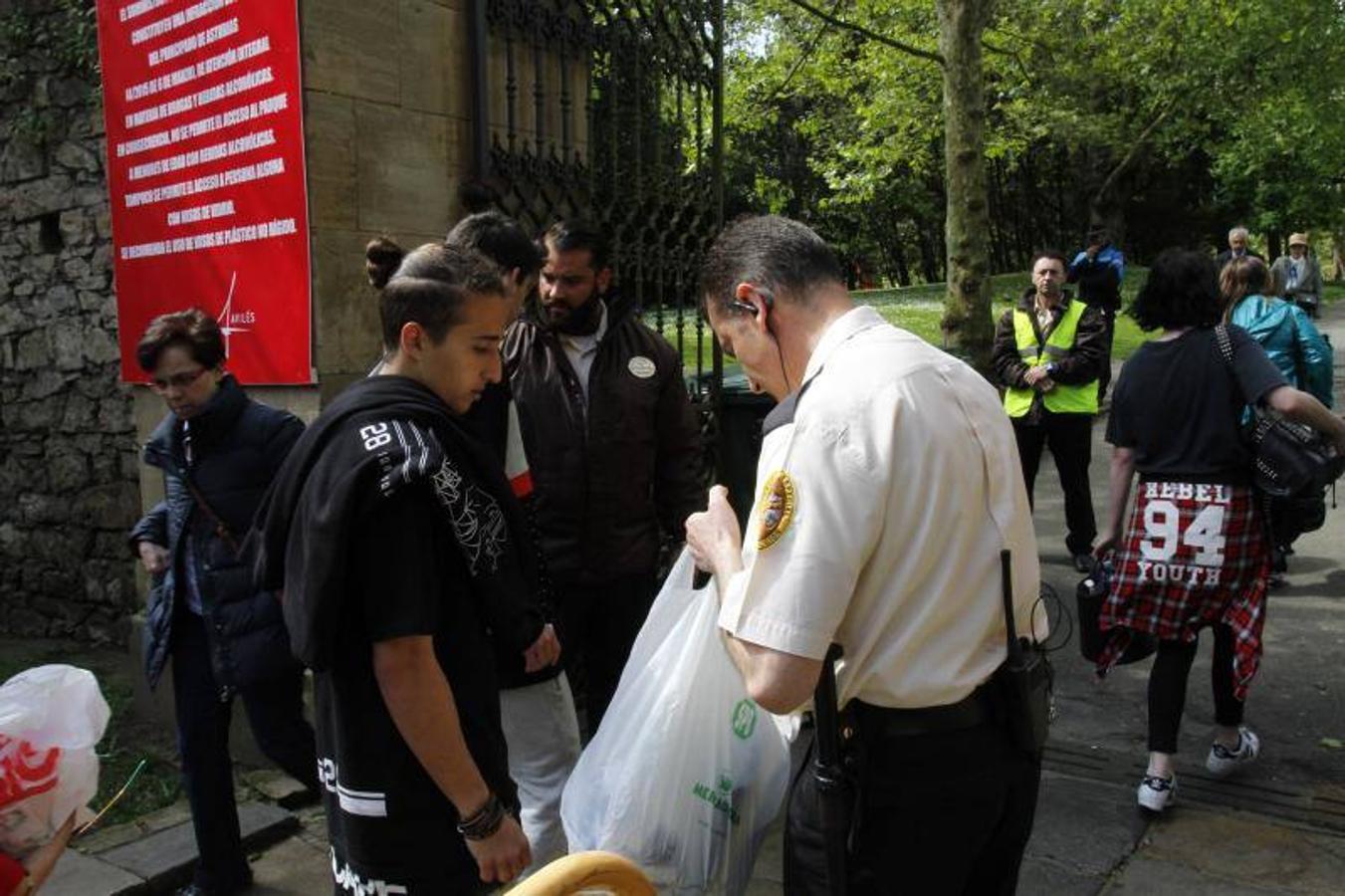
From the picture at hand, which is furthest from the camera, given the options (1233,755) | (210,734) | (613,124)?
(613,124)

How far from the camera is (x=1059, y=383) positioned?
20.7 ft

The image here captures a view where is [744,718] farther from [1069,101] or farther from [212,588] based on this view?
[1069,101]

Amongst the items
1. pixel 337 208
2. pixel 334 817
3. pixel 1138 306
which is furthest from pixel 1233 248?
pixel 334 817

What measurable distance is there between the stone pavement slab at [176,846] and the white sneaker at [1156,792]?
2.96 m

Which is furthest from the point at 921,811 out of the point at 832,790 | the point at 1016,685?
the point at 1016,685

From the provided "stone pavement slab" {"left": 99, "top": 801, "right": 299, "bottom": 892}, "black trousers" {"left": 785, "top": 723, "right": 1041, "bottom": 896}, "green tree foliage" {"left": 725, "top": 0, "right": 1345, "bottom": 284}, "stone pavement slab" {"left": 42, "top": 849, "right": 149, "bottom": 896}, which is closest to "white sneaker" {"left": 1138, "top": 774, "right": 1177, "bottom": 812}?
"black trousers" {"left": 785, "top": 723, "right": 1041, "bottom": 896}

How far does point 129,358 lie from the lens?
4.67m

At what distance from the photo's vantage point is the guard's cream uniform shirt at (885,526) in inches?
62.9

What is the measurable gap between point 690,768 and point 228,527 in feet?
5.85

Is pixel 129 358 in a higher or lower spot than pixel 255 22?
lower

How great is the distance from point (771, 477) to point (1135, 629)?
2429 millimetres

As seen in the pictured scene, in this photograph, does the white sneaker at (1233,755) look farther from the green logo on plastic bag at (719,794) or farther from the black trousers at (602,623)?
the green logo on plastic bag at (719,794)

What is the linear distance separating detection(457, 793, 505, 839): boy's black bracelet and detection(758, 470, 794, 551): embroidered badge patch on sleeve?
0.69 metres

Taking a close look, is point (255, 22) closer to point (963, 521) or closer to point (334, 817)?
point (334, 817)
